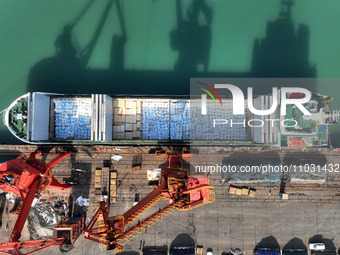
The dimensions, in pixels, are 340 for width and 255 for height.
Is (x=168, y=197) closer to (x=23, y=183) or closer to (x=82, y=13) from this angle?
(x=23, y=183)

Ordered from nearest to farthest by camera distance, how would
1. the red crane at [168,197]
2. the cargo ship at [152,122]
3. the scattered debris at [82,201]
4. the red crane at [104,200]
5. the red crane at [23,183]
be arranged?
1. the red crane at [23,183]
2. the red crane at [104,200]
3. the red crane at [168,197]
4. the cargo ship at [152,122]
5. the scattered debris at [82,201]

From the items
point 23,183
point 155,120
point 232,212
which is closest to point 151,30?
point 155,120

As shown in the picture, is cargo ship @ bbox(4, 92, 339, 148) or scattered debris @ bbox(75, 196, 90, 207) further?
scattered debris @ bbox(75, 196, 90, 207)

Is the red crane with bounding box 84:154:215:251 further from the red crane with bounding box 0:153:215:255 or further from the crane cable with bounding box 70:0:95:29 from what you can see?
the crane cable with bounding box 70:0:95:29

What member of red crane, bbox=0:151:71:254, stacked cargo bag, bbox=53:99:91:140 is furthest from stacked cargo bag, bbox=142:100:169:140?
red crane, bbox=0:151:71:254

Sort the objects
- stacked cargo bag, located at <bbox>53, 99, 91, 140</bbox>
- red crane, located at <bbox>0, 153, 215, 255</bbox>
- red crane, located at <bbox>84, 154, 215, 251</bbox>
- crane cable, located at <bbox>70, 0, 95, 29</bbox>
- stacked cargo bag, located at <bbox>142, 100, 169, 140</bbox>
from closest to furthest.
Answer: red crane, located at <bbox>0, 153, 215, 255</bbox> → red crane, located at <bbox>84, 154, 215, 251</bbox> → stacked cargo bag, located at <bbox>53, 99, 91, 140</bbox> → stacked cargo bag, located at <bbox>142, 100, 169, 140</bbox> → crane cable, located at <bbox>70, 0, 95, 29</bbox>

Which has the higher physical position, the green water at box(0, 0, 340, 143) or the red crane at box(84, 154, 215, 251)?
the green water at box(0, 0, 340, 143)

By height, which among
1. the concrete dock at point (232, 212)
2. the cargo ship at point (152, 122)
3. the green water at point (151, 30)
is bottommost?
the concrete dock at point (232, 212)

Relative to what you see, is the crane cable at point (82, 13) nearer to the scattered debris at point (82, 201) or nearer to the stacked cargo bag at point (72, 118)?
the stacked cargo bag at point (72, 118)

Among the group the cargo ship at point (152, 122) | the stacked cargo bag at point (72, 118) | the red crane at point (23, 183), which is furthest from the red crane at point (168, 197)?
the stacked cargo bag at point (72, 118)

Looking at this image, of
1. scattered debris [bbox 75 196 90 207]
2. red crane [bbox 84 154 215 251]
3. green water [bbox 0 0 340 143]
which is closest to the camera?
red crane [bbox 84 154 215 251]
